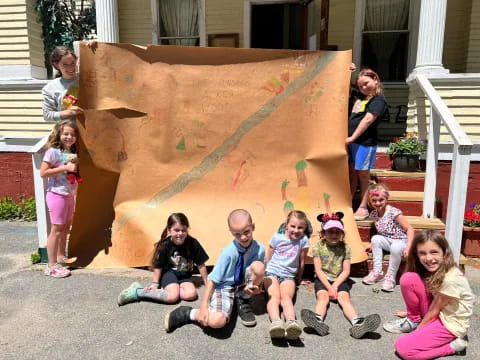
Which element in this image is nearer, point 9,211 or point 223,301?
point 223,301

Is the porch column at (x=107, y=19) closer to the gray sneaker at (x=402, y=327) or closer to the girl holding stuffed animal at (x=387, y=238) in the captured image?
the girl holding stuffed animal at (x=387, y=238)

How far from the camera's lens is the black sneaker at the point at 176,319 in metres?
2.64

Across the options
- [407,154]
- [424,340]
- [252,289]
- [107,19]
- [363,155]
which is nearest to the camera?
[424,340]

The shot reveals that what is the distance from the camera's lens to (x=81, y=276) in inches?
137

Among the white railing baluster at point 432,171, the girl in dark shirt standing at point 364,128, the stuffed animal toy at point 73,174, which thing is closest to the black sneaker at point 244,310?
the girl in dark shirt standing at point 364,128

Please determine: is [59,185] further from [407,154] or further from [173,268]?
[407,154]

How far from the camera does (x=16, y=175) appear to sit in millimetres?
5922

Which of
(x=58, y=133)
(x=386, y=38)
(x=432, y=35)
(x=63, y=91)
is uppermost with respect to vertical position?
(x=386, y=38)

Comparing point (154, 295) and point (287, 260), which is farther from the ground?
point (287, 260)

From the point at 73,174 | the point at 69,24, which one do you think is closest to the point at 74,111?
the point at 73,174

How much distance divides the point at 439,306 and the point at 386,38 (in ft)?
19.6

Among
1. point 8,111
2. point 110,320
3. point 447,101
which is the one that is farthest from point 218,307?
point 8,111

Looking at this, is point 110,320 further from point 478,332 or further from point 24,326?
point 478,332

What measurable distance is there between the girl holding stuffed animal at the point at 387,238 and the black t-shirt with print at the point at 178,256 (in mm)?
1484
